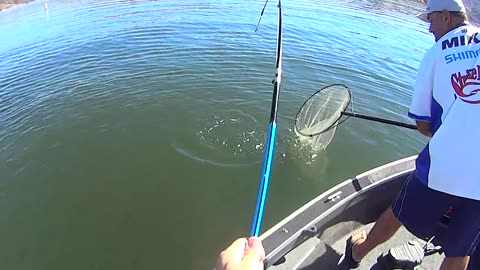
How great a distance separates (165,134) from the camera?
7.70 meters

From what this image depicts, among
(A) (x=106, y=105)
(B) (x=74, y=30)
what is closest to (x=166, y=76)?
(A) (x=106, y=105)

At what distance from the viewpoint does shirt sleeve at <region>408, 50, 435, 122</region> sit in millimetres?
2914

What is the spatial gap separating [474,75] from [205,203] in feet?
14.5

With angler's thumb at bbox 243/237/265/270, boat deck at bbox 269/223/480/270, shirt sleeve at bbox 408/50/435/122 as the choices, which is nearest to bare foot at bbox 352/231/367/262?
boat deck at bbox 269/223/480/270

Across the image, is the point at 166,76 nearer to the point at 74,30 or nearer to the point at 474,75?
the point at 74,30

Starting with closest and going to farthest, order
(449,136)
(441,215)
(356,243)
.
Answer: (449,136)
(441,215)
(356,243)

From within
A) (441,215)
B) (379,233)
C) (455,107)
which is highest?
(455,107)

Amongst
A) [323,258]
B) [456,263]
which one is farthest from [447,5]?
[323,258]

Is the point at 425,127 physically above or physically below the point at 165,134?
above

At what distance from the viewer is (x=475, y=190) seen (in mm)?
2809

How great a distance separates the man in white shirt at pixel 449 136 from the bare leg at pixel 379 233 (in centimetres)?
14

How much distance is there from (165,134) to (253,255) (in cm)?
597

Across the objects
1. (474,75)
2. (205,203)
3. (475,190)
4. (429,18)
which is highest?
(429,18)

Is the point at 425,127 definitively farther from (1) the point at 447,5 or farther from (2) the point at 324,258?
(2) the point at 324,258
